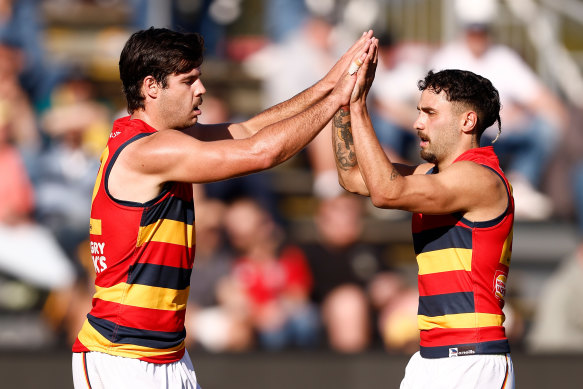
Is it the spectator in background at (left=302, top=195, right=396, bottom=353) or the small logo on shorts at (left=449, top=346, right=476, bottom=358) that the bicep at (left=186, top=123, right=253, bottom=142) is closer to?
the small logo on shorts at (left=449, top=346, right=476, bottom=358)

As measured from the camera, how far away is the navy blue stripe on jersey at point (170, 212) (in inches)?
162

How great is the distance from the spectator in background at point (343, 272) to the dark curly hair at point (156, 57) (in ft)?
13.7

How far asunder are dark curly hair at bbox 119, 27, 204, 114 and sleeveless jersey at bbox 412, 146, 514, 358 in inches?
57.2

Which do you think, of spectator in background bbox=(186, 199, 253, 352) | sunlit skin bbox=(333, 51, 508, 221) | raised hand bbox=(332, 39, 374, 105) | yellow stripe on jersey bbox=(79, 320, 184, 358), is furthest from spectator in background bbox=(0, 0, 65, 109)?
sunlit skin bbox=(333, 51, 508, 221)

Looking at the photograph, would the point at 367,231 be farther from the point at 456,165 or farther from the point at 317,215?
the point at 456,165

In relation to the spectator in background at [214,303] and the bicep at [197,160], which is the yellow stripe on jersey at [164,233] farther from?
the spectator in background at [214,303]

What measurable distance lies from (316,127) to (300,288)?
4.23 metres

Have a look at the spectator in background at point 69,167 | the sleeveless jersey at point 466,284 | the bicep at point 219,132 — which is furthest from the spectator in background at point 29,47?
the sleeveless jersey at point 466,284

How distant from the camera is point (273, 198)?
8758 mm

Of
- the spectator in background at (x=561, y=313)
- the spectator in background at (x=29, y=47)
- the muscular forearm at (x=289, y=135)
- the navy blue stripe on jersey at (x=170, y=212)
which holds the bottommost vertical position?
the spectator in background at (x=561, y=313)

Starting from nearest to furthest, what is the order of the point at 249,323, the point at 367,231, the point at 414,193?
the point at 414,193 < the point at 249,323 < the point at 367,231

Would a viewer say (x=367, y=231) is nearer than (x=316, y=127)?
No

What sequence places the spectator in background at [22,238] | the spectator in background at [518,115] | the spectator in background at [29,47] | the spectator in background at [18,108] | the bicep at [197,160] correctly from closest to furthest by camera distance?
1. the bicep at [197,160]
2. the spectator in background at [22,238]
3. the spectator in background at [18,108]
4. the spectator in background at [29,47]
5. the spectator in background at [518,115]

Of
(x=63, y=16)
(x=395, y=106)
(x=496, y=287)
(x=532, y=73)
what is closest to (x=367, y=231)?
(x=395, y=106)
